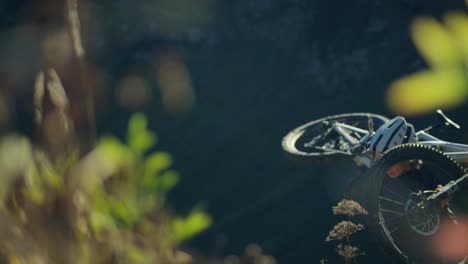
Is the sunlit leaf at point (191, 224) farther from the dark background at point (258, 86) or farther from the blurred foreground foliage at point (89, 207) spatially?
the dark background at point (258, 86)

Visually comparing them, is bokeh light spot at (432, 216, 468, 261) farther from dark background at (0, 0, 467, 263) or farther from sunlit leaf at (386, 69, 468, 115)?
sunlit leaf at (386, 69, 468, 115)

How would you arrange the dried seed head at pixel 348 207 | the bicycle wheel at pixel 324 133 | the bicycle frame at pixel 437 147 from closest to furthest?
1. the dried seed head at pixel 348 207
2. the bicycle frame at pixel 437 147
3. the bicycle wheel at pixel 324 133

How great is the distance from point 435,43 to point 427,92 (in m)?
1.10

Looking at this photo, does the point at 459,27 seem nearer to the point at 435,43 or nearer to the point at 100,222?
the point at 435,43

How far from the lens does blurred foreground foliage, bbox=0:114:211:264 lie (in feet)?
2.46

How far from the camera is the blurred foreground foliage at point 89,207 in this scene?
29.5 inches

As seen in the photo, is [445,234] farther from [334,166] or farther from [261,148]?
[261,148]

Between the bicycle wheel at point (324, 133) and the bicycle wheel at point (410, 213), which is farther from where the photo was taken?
the bicycle wheel at point (324, 133)

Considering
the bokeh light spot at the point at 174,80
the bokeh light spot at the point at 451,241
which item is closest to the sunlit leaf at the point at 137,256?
the bokeh light spot at the point at 451,241

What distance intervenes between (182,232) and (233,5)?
1120 centimetres

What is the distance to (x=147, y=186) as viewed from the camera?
82cm

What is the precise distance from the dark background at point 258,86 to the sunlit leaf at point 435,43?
0.18 m

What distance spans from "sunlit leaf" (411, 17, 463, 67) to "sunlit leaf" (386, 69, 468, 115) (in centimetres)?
24

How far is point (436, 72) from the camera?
912 cm
